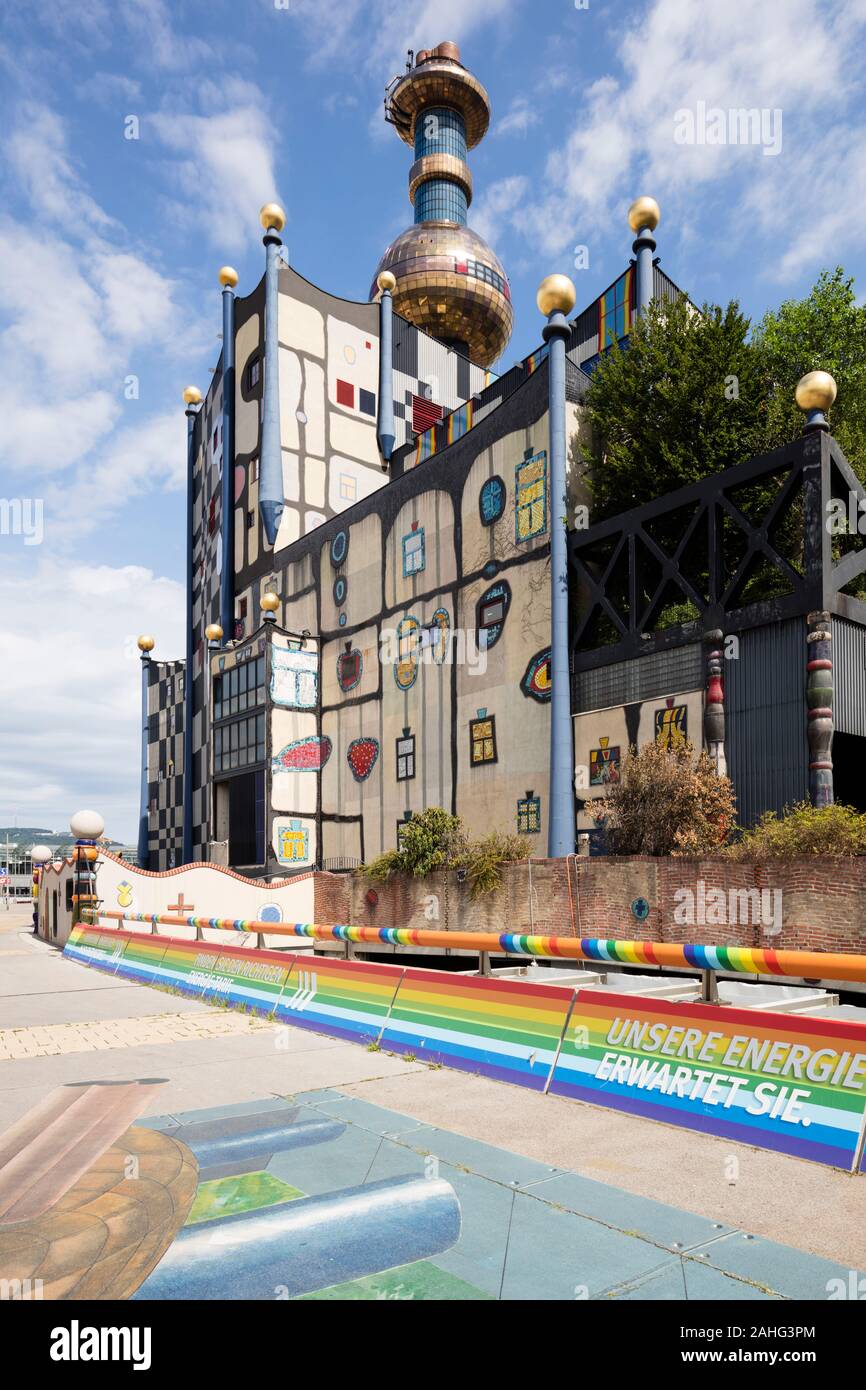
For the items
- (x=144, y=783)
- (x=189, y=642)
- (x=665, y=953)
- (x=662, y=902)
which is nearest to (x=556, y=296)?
(x=662, y=902)

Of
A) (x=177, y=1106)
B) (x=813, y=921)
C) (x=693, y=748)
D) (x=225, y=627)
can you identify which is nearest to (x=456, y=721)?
(x=693, y=748)

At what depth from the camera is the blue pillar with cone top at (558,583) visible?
23594 millimetres

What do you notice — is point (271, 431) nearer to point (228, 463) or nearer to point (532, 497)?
point (228, 463)

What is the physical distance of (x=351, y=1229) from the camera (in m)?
4.25

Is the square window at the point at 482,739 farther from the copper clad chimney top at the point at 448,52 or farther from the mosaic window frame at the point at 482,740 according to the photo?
the copper clad chimney top at the point at 448,52

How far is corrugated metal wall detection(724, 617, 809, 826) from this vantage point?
734 inches

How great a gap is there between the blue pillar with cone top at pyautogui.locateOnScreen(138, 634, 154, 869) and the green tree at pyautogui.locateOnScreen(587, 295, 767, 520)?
30.9 meters

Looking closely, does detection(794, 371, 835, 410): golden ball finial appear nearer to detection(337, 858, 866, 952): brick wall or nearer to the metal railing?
detection(337, 858, 866, 952): brick wall

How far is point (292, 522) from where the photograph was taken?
40.3 meters

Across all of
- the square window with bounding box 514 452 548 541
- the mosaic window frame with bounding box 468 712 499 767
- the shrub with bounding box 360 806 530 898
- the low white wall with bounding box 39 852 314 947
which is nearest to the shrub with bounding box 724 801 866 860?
the shrub with bounding box 360 806 530 898

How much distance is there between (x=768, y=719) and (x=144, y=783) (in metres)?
37.0

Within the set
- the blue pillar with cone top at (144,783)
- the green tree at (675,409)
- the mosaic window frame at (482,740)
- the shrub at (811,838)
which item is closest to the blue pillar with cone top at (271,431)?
the blue pillar with cone top at (144,783)
